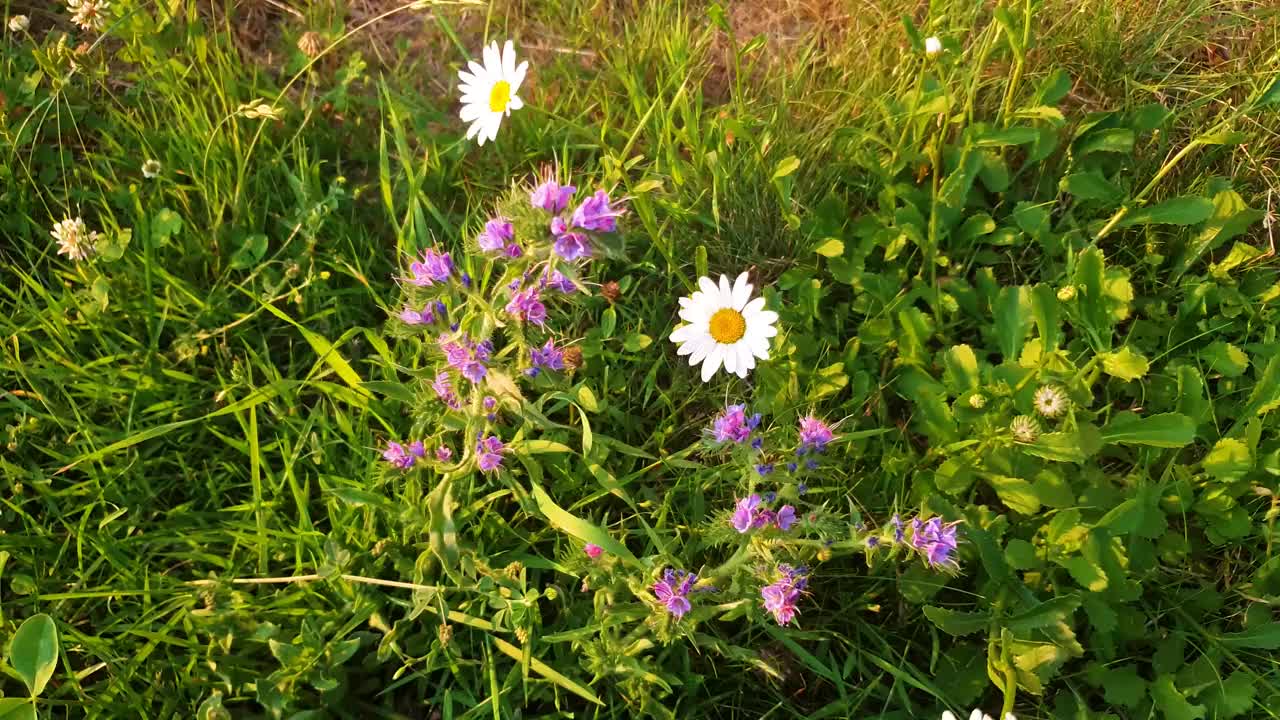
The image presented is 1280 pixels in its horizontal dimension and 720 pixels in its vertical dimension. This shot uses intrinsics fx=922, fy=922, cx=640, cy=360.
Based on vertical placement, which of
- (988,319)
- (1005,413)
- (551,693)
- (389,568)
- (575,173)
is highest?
(575,173)

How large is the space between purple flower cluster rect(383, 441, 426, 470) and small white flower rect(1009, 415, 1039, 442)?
1246mm

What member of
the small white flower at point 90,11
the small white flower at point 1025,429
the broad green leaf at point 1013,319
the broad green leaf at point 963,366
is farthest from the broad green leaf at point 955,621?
the small white flower at point 90,11

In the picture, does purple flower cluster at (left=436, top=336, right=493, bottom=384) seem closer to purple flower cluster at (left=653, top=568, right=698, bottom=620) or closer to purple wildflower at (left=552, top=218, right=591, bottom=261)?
purple wildflower at (left=552, top=218, right=591, bottom=261)

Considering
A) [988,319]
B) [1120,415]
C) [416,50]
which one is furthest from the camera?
[416,50]

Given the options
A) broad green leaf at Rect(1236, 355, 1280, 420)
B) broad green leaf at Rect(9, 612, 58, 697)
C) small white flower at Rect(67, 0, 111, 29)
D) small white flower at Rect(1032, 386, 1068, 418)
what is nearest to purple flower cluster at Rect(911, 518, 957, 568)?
small white flower at Rect(1032, 386, 1068, 418)

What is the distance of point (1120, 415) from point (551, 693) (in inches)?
54.7

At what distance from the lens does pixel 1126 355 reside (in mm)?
1981

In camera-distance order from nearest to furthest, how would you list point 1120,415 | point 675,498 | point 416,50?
point 1120,415 < point 675,498 < point 416,50

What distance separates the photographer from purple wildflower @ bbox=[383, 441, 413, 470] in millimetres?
1876

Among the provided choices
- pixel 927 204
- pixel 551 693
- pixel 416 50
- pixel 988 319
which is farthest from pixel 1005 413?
pixel 416 50

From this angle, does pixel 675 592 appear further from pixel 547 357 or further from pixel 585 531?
pixel 547 357

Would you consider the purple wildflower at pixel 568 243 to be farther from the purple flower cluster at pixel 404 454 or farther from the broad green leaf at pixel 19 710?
the broad green leaf at pixel 19 710

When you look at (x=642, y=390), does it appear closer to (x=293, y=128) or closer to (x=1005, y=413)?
(x=1005, y=413)

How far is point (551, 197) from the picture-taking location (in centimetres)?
144
